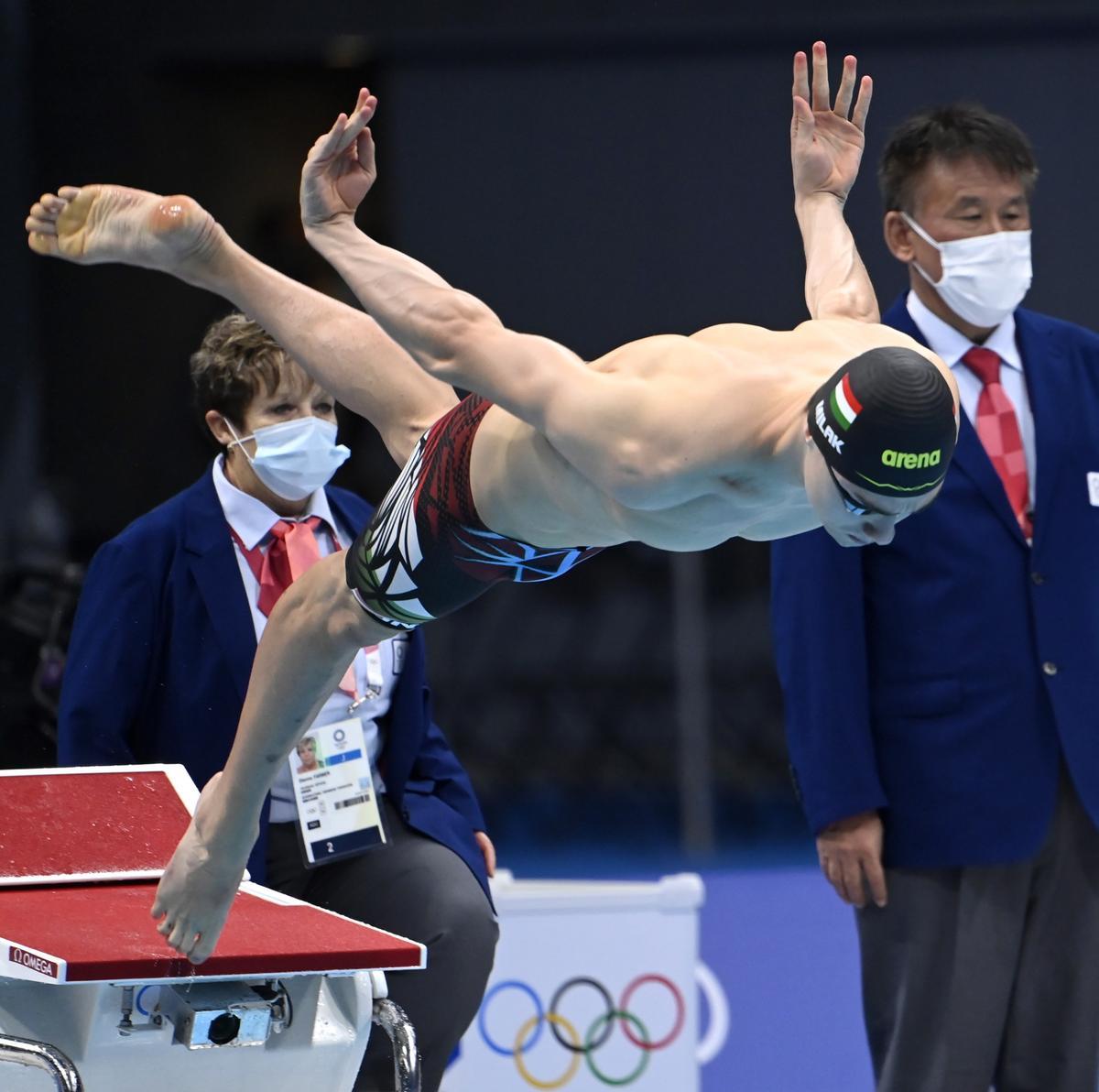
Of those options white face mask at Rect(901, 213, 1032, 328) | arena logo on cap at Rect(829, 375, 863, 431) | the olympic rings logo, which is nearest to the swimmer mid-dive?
arena logo on cap at Rect(829, 375, 863, 431)

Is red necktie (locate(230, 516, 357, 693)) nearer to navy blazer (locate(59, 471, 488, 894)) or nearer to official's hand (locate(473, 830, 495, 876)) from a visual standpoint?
navy blazer (locate(59, 471, 488, 894))

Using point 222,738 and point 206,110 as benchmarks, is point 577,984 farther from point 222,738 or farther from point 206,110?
point 206,110

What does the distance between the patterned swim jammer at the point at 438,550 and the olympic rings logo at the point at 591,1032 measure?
159 cm

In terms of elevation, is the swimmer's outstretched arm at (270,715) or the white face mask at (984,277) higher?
the white face mask at (984,277)

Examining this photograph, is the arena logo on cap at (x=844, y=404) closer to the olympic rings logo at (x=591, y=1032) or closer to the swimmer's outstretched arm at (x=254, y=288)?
the swimmer's outstretched arm at (x=254, y=288)

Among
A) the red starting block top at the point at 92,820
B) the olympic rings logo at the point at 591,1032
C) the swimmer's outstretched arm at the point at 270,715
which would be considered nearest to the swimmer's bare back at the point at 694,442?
the swimmer's outstretched arm at the point at 270,715

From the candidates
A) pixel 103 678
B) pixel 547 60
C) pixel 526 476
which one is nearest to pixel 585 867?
pixel 547 60

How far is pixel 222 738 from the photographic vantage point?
12.1 feet

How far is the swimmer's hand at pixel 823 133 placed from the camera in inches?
124

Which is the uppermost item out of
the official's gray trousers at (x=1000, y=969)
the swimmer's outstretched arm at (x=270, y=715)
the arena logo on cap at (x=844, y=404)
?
the arena logo on cap at (x=844, y=404)

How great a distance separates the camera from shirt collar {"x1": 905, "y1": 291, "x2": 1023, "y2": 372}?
370cm

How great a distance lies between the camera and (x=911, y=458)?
2355mm

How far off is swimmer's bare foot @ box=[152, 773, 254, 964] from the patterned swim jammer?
41cm

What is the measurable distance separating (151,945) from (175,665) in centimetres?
99
